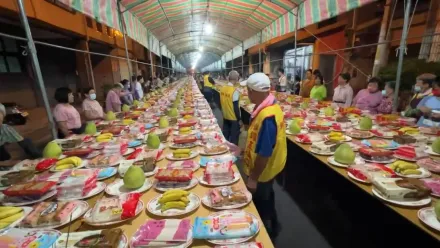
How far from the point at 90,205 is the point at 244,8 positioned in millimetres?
8460

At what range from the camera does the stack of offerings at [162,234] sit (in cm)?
105

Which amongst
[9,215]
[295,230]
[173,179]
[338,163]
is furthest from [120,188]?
[295,230]

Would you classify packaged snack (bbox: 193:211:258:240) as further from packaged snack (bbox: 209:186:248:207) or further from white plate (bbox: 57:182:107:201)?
white plate (bbox: 57:182:107:201)

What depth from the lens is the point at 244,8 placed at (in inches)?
326

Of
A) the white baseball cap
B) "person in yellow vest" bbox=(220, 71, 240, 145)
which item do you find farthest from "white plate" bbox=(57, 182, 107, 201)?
"person in yellow vest" bbox=(220, 71, 240, 145)

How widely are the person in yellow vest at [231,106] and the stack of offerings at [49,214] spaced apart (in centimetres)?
401

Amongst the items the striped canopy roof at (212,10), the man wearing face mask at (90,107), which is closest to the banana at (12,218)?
the man wearing face mask at (90,107)

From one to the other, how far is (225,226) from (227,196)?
0.28 m

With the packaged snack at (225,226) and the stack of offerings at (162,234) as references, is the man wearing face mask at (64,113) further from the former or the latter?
the packaged snack at (225,226)

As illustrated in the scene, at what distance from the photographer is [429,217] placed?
1.27m

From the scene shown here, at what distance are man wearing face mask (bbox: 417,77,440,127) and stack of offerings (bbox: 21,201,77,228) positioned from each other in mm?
4133

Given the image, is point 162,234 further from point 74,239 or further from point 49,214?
point 49,214

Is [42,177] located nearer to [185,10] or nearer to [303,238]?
[303,238]

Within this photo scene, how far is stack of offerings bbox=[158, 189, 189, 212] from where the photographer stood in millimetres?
1363
